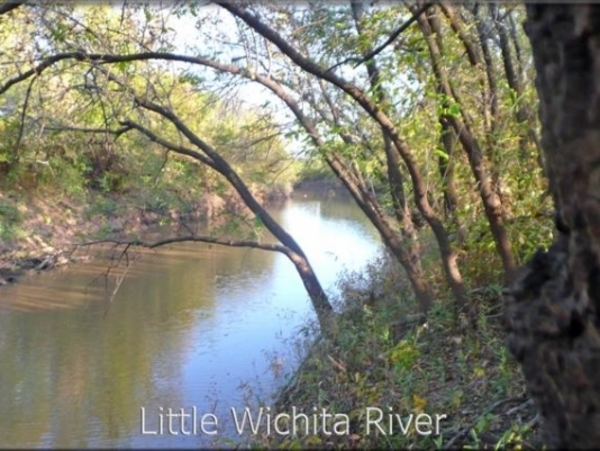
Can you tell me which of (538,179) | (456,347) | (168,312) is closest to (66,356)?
(168,312)

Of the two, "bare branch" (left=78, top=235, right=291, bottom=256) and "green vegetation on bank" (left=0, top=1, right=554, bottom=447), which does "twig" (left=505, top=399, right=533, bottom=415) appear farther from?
"bare branch" (left=78, top=235, right=291, bottom=256)

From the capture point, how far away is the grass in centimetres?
397

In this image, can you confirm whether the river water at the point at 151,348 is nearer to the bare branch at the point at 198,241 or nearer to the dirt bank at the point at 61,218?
the bare branch at the point at 198,241

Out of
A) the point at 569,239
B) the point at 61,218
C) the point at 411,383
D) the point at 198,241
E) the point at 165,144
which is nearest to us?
the point at 569,239

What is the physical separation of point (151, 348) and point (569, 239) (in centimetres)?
877

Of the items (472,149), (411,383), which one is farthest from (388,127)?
(411,383)

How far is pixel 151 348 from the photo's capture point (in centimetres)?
1071

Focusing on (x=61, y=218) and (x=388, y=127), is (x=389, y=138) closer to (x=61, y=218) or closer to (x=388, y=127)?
(x=388, y=127)

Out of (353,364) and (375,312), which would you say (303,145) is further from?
(353,364)

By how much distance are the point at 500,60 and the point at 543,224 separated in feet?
8.13

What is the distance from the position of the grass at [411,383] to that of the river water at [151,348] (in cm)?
68

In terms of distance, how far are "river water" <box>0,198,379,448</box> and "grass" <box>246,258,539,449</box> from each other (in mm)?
676

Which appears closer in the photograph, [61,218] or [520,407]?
[520,407]

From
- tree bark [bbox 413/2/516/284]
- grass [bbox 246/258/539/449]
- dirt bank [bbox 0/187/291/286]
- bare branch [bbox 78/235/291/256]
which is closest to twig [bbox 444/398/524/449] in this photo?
grass [bbox 246/258/539/449]
